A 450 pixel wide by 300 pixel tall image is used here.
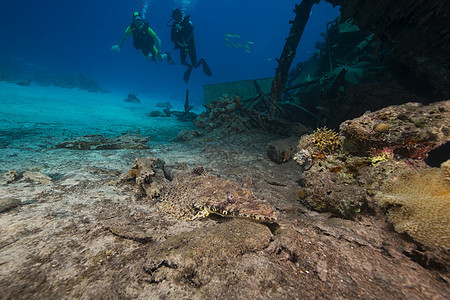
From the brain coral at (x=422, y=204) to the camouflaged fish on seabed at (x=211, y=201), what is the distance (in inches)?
62.4

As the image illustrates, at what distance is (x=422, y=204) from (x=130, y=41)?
17651 cm

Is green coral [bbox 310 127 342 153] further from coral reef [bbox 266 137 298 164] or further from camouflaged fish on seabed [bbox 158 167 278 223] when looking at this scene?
camouflaged fish on seabed [bbox 158 167 278 223]

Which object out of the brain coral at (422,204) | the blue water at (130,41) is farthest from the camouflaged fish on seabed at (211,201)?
the blue water at (130,41)

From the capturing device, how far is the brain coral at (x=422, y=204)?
1.83m

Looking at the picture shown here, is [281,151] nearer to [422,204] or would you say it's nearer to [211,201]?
[422,204]

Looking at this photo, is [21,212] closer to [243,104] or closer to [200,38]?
[243,104]

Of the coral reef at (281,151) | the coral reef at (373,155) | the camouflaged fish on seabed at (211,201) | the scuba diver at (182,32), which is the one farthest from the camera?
the scuba diver at (182,32)

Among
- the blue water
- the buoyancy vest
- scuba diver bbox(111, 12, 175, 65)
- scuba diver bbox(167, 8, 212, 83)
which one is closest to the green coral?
scuba diver bbox(167, 8, 212, 83)

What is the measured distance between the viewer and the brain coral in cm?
183

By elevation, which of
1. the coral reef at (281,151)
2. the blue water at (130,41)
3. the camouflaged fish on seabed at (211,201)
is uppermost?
the blue water at (130,41)

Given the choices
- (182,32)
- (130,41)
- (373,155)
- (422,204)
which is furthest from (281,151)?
(130,41)

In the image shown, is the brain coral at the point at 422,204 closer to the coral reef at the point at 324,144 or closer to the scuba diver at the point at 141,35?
the coral reef at the point at 324,144

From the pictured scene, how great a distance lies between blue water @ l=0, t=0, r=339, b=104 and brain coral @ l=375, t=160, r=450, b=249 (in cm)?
6347

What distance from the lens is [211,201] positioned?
2572 millimetres
